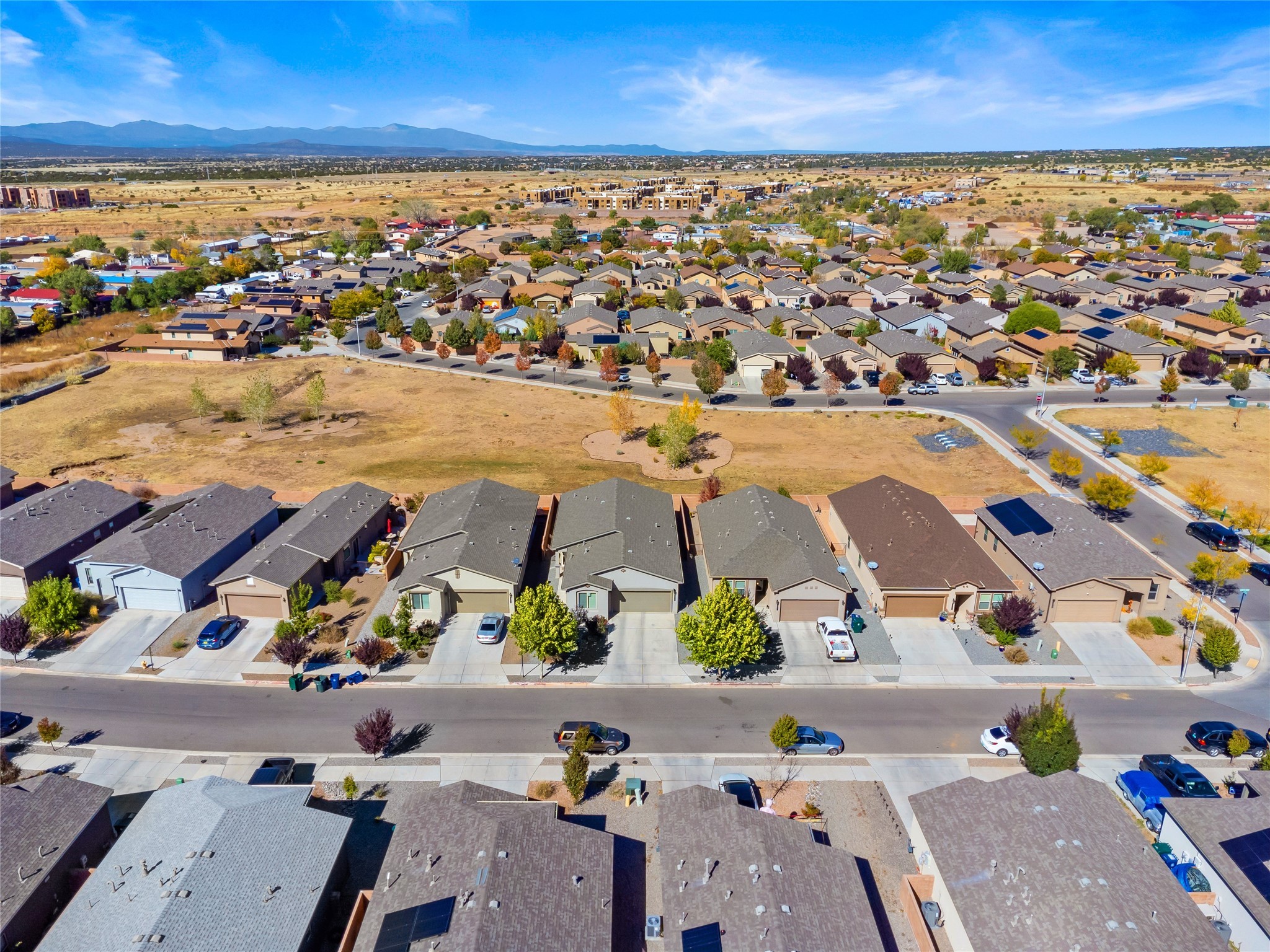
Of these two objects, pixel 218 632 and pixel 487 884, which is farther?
pixel 218 632

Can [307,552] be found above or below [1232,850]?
below

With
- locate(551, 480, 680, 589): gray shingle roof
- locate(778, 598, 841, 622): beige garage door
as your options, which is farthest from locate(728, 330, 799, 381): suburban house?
locate(778, 598, 841, 622): beige garage door

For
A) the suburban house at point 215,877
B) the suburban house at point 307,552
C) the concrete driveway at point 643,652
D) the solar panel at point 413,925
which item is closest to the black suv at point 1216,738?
the concrete driveway at point 643,652

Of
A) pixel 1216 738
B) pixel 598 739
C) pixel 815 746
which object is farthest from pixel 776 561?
pixel 1216 738

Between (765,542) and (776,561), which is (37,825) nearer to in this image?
(776,561)

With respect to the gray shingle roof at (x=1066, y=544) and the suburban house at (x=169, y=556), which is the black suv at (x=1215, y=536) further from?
the suburban house at (x=169, y=556)

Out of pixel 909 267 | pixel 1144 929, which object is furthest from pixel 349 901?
pixel 909 267

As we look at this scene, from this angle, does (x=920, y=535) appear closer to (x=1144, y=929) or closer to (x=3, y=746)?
(x=1144, y=929)
